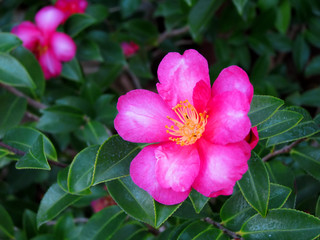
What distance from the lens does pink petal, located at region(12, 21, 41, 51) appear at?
1233 millimetres

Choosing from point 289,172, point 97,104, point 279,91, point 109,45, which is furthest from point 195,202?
point 279,91

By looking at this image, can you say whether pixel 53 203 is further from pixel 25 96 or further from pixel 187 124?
pixel 25 96

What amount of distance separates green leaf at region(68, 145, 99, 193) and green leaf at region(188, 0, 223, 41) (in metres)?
0.68

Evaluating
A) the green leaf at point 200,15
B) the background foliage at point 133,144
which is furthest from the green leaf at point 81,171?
the green leaf at point 200,15

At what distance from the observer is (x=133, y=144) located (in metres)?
0.79

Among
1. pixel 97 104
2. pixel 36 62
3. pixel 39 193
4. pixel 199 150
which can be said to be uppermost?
pixel 36 62

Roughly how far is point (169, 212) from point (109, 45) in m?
1.02

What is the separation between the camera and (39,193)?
1.82m

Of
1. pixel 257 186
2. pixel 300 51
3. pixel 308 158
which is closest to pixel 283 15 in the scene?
pixel 300 51

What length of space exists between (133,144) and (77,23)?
0.74 metres

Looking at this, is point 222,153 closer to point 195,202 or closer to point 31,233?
point 195,202

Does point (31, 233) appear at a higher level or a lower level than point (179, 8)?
lower

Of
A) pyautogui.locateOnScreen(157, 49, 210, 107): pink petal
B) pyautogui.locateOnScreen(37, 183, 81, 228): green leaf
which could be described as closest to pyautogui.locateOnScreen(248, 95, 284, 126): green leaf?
pyautogui.locateOnScreen(157, 49, 210, 107): pink petal

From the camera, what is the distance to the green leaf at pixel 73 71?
1384 millimetres
